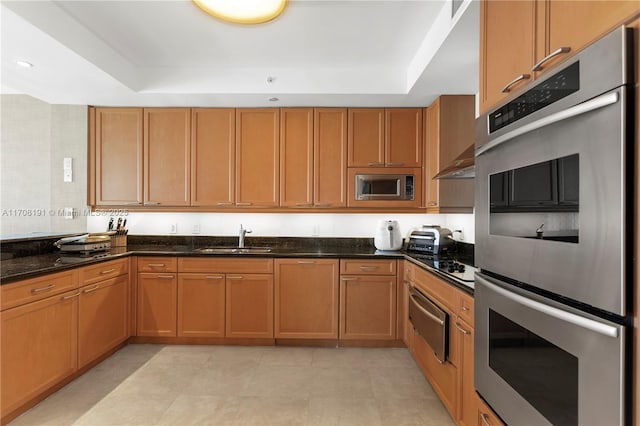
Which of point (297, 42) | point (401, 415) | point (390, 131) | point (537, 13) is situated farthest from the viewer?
point (390, 131)

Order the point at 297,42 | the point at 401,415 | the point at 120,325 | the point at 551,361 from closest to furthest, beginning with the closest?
the point at 551,361 < the point at 401,415 < the point at 297,42 < the point at 120,325

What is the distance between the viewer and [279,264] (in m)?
3.22

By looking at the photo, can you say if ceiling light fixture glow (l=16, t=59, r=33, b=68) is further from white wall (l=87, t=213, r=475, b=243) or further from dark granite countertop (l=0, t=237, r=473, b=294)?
white wall (l=87, t=213, r=475, b=243)

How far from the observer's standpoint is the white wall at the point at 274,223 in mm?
3842

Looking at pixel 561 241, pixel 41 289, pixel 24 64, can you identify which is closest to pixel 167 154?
pixel 24 64

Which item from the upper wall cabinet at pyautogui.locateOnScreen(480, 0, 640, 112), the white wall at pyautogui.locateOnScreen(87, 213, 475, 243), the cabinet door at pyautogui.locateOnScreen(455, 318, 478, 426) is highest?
the upper wall cabinet at pyautogui.locateOnScreen(480, 0, 640, 112)

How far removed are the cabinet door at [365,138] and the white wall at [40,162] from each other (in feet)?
9.08

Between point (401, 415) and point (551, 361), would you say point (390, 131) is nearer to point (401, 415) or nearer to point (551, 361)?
point (401, 415)

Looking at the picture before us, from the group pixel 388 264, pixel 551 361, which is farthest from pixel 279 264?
pixel 551 361

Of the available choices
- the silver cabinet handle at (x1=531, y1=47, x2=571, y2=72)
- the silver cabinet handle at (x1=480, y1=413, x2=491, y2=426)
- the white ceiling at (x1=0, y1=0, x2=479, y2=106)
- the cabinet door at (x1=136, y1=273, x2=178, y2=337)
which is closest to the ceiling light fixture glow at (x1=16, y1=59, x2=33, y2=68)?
the white ceiling at (x1=0, y1=0, x2=479, y2=106)

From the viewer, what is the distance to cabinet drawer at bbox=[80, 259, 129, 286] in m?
2.62

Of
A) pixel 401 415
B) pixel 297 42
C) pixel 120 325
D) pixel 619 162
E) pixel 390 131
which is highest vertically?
pixel 297 42

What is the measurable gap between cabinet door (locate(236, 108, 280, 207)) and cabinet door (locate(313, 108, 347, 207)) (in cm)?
44

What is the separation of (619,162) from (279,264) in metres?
2.74
